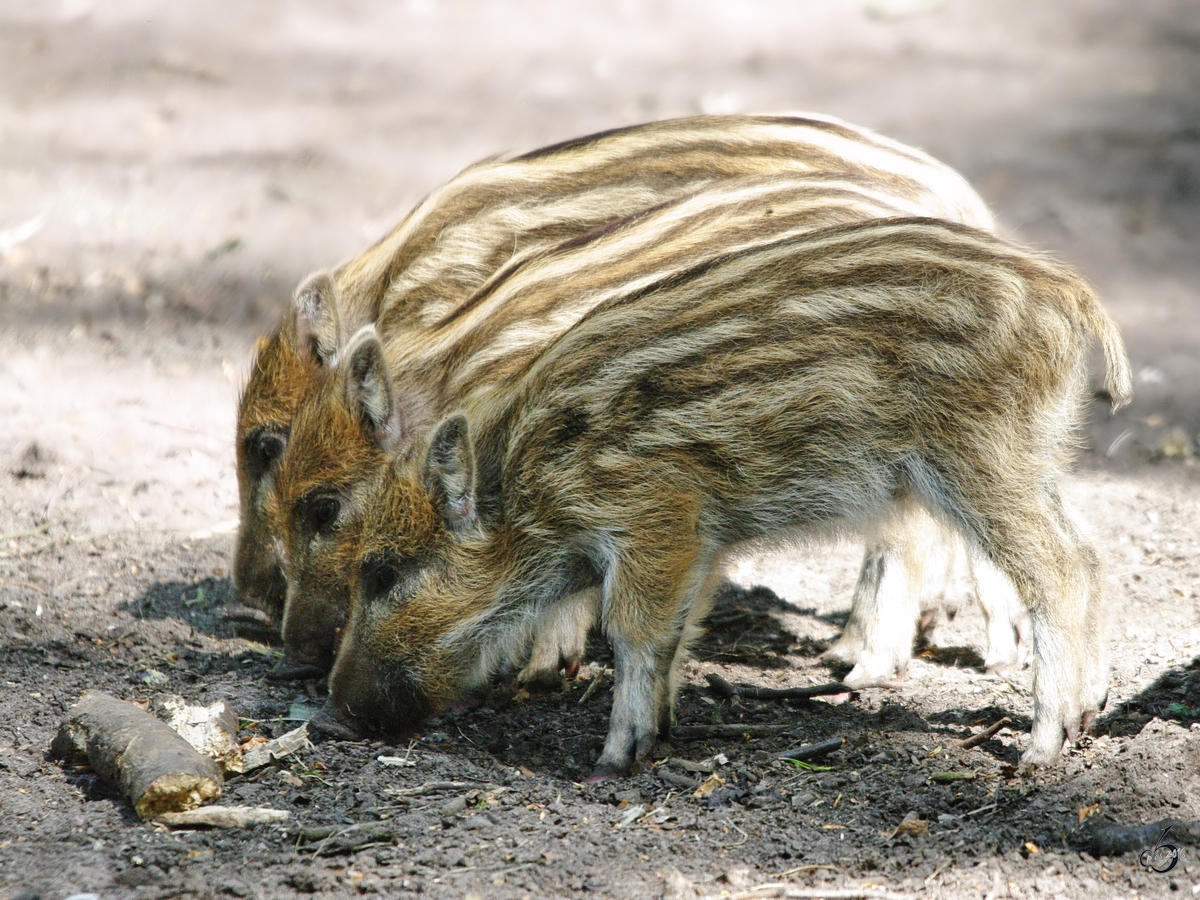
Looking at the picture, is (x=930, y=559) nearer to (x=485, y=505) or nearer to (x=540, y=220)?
(x=485, y=505)

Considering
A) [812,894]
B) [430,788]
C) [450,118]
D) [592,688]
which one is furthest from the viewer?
[450,118]

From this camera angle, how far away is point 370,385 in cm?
356

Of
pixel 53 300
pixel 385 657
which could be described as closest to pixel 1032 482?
pixel 385 657

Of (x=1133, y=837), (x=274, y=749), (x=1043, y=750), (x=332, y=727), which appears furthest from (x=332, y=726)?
(x=1133, y=837)

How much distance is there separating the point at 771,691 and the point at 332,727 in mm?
1144

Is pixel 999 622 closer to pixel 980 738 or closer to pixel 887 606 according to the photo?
pixel 887 606

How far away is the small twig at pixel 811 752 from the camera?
3023 mm

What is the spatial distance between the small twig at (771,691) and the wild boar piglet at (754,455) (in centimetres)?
35

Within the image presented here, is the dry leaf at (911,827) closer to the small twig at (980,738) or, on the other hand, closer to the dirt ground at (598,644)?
the dirt ground at (598,644)

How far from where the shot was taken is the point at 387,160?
7.23 meters

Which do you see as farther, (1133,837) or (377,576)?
(377,576)

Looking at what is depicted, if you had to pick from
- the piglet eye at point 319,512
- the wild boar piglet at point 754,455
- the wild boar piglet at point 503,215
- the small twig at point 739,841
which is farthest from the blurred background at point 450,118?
the small twig at point 739,841

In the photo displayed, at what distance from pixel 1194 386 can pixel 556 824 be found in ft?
13.1

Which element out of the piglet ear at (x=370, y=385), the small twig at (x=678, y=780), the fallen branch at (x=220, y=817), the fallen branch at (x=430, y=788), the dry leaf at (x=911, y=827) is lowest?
the fallen branch at (x=220, y=817)
